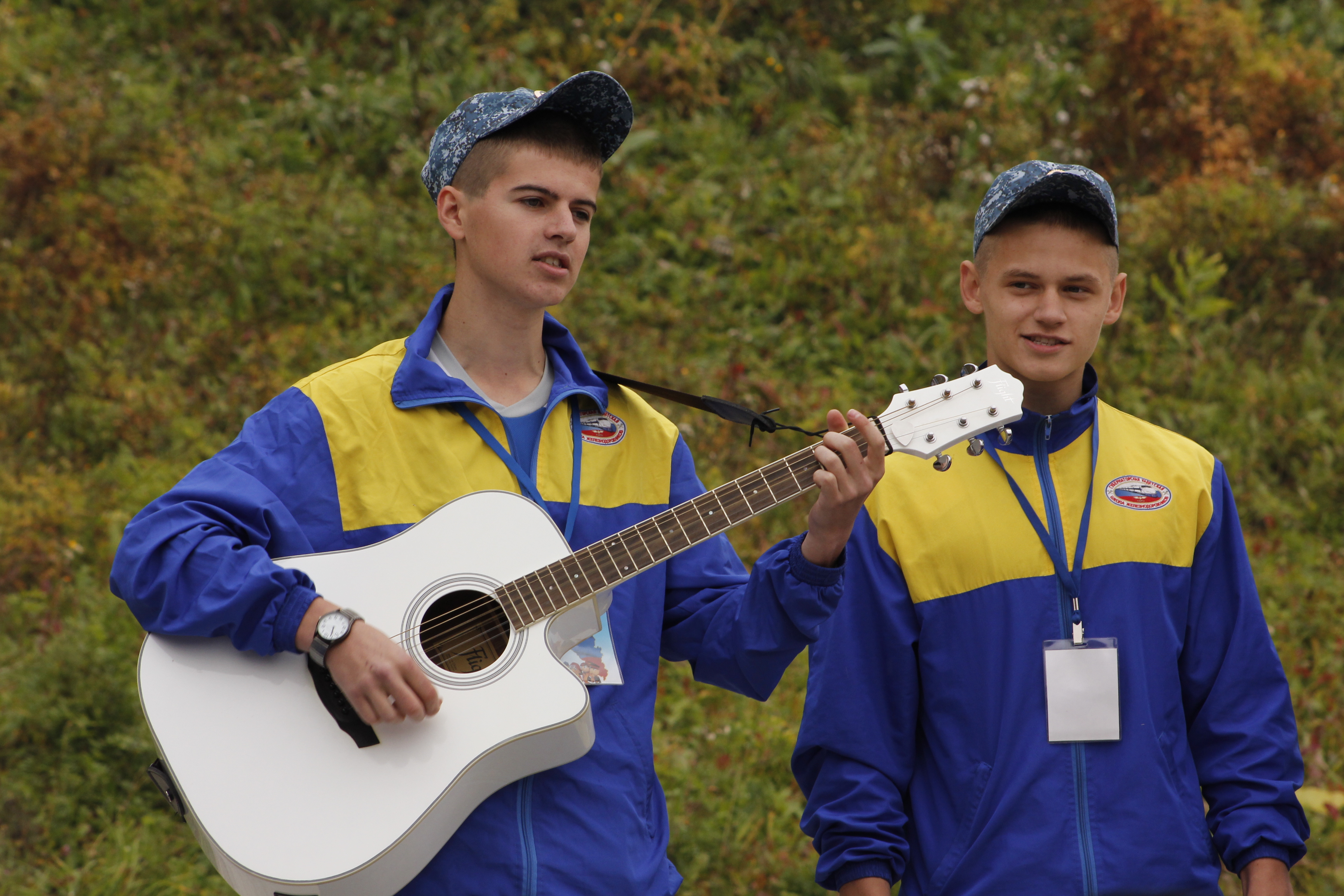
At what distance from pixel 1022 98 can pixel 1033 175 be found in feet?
19.4

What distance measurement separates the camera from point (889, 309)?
7305 mm

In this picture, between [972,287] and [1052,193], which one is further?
[972,287]

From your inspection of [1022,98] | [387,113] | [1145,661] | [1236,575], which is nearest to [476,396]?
[1145,661]

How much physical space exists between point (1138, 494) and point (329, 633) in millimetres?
1879

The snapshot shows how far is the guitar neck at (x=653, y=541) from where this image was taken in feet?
8.87

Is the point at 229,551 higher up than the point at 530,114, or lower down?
lower down

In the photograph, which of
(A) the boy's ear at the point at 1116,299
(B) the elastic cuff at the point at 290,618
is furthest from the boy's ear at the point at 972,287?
(B) the elastic cuff at the point at 290,618

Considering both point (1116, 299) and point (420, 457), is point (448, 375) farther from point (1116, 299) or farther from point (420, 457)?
point (1116, 299)

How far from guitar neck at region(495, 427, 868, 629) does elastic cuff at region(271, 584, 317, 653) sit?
1.41 feet

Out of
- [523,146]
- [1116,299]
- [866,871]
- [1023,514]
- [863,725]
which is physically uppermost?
[523,146]

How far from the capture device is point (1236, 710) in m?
2.75

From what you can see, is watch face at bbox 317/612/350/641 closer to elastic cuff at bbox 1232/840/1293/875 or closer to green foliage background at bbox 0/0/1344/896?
elastic cuff at bbox 1232/840/1293/875

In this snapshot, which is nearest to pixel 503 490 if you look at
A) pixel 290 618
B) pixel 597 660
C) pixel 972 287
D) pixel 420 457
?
pixel 420 457

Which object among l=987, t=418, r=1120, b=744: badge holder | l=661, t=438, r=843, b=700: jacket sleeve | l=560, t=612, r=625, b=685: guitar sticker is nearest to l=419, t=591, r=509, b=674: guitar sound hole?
l=560, t=612, r=625, b=685: guitar sticker
